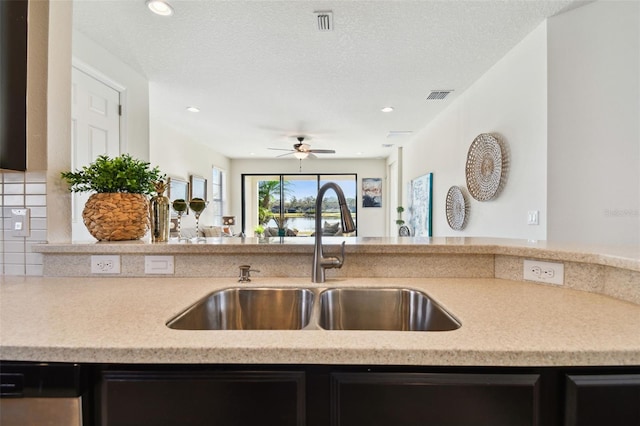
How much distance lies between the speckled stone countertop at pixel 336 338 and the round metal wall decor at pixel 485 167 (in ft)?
6.59

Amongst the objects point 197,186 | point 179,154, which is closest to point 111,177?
point 179,154

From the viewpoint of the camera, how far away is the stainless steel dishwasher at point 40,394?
2.13 feet

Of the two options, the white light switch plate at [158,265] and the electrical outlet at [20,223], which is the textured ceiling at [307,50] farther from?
the white light switch plate at [158,265]

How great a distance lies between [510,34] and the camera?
7.79 ft

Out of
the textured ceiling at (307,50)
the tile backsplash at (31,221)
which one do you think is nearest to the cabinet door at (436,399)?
the tile backsplash at (31,221)

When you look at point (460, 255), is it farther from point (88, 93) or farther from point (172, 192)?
point (172, 192)

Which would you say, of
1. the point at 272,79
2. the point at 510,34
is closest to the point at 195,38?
the point at 272,79

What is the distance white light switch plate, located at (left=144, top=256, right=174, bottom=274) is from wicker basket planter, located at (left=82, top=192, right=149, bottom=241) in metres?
0.20

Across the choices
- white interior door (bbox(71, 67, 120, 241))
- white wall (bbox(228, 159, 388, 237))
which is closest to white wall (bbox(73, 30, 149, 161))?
white interior door (bbox(71, 67, 120, 241))

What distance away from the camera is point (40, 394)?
66 centimetres

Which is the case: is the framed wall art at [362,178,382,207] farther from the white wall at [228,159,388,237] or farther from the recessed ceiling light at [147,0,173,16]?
the recessed ceiling light at [147,0,173,16]

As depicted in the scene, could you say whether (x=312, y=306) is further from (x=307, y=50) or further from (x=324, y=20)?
(x=307, y=50)

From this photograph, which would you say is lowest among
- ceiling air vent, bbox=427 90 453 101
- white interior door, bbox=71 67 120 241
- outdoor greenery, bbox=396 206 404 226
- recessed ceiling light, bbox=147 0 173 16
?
outdoor greenery, bbox=396 206 404 226

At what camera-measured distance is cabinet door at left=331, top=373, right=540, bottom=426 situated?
0.64 meters
